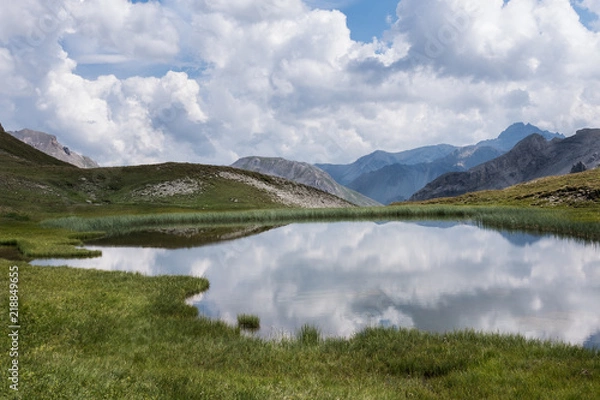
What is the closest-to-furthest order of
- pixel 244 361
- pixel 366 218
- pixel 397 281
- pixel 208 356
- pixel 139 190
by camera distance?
pixel 244 361, pixel 208 356, pixel 397 281, pixel 366 218, pixel 139 190

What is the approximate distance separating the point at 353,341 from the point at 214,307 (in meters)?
11.9

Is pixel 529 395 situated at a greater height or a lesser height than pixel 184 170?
lesser

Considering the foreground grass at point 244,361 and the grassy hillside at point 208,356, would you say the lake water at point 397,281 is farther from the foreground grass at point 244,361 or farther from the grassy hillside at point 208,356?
the foreground grass at point 244,361

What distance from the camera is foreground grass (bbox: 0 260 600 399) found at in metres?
11.8

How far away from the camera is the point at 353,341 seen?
1936 cm

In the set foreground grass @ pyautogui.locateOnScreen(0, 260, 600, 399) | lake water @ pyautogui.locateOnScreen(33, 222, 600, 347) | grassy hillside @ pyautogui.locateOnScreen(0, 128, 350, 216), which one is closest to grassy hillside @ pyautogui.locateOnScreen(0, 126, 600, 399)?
foreground grass @ pyautogui.locateOnScreen(0, 260, 600, 399)

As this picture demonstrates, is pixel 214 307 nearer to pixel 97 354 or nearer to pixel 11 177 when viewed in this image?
pixel 97 354

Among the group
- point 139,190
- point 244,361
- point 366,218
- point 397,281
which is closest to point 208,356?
point 244,361

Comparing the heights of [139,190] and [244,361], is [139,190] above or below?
above

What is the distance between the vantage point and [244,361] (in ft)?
54.0

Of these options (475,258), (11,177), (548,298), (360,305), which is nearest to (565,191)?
(475,258)

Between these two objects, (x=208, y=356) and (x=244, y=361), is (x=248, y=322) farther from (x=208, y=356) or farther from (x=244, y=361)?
(x=244, y=361)

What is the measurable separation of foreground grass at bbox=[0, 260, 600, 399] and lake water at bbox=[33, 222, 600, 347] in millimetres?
3841

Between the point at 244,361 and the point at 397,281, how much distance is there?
2258cm
